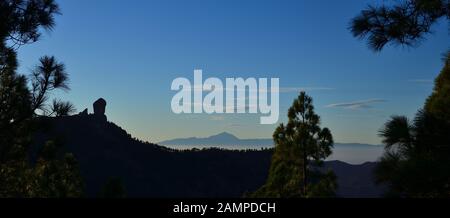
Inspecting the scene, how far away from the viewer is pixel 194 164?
352ft

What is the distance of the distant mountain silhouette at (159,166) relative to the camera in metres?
96.2

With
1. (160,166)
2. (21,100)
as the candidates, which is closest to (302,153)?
(21,100)

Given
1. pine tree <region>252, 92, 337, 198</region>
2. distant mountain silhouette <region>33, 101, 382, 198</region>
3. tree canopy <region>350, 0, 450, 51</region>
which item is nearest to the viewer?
tree canopy <region>350, 0, 450, 51</region>

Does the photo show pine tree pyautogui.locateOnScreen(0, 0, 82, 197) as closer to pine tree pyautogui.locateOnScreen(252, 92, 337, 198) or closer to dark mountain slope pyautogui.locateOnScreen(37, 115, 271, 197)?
pine tree pyautogui.locateOnScreen(252, 92, 337, 198)

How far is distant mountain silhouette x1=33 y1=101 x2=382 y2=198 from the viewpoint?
316 feet

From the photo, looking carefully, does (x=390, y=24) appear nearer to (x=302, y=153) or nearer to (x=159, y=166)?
(x=302, y=153)

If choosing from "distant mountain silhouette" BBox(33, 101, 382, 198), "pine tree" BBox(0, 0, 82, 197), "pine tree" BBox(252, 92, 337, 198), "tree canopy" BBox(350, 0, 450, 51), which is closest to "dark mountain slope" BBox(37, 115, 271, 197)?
"distant mountain silhouette" BBox(33, 101, 382, 198)

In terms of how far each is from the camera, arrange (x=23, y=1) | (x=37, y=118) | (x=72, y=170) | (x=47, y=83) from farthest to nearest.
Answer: (x=72, y=170)
(x=37, y=118)
(x=47, y=83)
(x=23, y=1)

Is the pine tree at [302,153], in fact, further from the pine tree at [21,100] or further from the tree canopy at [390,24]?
the tree canopy at [390,24]

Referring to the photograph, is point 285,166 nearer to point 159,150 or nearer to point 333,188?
point 333,188

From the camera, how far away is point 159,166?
106938 mm

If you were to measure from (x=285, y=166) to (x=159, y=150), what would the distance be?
8698 centimetres

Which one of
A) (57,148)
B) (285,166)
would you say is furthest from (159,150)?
(57,148)

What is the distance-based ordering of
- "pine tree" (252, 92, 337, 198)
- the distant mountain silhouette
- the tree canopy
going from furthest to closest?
the distant mountain silhouette → "pine tree" (252, 92, 337, 198) → the tree canopy
